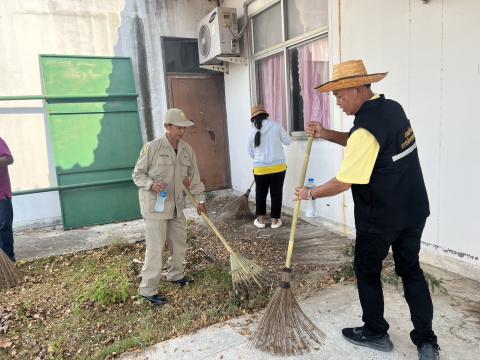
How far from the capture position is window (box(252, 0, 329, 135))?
4.91 m

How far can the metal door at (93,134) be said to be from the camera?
5.86 metres

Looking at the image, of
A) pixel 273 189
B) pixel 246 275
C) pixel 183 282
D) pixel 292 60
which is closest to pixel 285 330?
pixel 246 275

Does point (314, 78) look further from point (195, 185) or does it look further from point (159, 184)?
point (159, 184)

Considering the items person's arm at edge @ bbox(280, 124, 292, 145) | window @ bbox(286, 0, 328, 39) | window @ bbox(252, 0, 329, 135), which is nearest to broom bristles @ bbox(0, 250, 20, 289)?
person's arm at edge @ bbox(280, 124, 292, 145)

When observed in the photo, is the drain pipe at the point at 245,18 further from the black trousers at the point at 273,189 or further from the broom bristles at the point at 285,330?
the broom bristles at the point at 285,330

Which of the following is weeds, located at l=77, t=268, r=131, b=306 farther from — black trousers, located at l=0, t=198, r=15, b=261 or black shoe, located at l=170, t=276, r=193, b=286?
black trousers, located at l=0, t=198, r=15, b=261

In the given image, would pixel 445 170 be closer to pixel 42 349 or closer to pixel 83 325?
pixel 83 325

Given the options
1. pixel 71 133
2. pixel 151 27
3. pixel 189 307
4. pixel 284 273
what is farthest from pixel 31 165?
pixel 284 273

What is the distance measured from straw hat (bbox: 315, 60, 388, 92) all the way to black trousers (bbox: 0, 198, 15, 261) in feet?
12.9

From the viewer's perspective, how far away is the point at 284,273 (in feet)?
8.87

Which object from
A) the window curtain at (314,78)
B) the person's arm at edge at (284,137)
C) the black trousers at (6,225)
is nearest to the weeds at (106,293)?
the black trousers at (6,225)

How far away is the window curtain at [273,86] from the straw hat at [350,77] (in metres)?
3.60

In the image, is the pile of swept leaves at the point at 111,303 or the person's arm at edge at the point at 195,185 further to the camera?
the person's arm at edge at the point at 195,185

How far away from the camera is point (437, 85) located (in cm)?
333
